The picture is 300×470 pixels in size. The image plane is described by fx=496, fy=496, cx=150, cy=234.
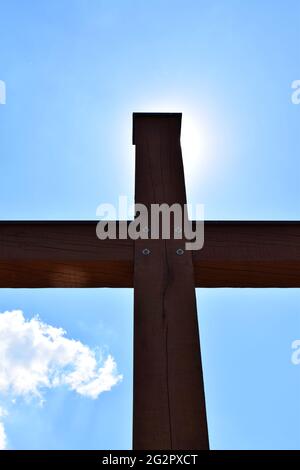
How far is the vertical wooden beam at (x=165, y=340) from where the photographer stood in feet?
3.82

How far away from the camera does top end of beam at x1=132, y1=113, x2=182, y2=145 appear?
6.04ft

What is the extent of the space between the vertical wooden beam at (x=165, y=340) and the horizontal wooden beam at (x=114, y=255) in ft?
0.26

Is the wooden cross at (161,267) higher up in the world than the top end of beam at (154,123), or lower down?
lower down

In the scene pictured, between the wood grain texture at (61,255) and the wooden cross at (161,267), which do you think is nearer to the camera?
the wooden cross at (161,267)

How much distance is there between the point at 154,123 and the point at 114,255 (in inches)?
24.8

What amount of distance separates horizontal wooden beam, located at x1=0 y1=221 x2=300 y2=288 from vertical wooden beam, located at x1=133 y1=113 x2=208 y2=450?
0.26ft

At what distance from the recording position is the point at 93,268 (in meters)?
1.52

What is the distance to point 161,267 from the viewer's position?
4.81 feet

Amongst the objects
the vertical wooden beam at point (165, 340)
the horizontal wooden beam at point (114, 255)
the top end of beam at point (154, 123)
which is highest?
the top end of beam at point (154, 123)

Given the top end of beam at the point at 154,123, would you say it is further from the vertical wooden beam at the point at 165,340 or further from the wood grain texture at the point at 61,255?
the wood grain texture at the point at 61,255

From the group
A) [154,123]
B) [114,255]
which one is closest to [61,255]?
[114,255]

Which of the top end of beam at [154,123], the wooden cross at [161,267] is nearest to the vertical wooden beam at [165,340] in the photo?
the wooden cross at [161,267]

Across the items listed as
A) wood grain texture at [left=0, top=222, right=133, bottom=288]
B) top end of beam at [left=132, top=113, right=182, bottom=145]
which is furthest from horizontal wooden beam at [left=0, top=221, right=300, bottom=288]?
A: top end of beam at [left=132, top=113, right=182, bottom=145]
